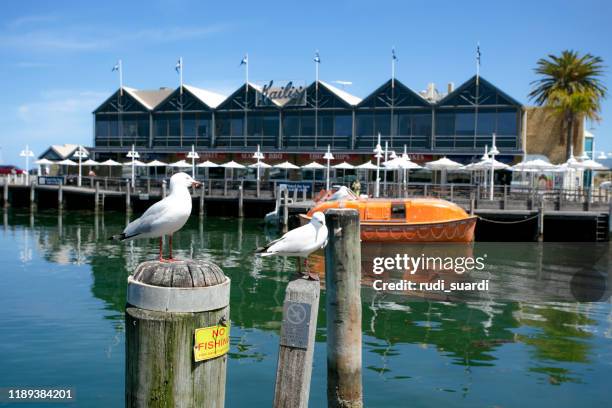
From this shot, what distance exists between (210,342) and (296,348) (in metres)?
1.74

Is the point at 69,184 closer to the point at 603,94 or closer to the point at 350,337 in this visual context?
the point at 603,94

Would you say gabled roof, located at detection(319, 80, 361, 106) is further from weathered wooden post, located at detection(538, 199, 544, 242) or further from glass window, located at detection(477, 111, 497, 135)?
weathered wooden post, located at detection(538, 199, 544, 242)

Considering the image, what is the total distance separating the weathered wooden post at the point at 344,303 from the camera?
6031mm

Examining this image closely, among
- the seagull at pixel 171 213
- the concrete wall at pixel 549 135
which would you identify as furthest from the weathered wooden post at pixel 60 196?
the seagull at pixel 171 213

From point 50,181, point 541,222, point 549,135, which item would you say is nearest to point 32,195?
point 50,181

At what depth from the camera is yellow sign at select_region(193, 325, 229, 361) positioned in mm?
3434

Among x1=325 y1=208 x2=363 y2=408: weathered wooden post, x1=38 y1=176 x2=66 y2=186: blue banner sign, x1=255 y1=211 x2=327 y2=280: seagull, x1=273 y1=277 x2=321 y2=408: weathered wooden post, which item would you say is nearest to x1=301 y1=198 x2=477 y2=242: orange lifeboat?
x1=255 y1=211 x2=327 y2=280: seagull

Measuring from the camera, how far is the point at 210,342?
3.48 m

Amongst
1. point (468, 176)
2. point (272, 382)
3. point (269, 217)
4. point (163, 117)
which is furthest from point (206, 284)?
point (163, 117)

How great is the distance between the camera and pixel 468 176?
44.1 metres

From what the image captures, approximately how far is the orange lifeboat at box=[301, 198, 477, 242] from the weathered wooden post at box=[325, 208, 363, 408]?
1868cm

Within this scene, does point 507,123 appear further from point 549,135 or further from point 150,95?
point 150,95

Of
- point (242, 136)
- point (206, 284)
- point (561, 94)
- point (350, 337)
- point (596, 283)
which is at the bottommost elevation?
point (596, 283)

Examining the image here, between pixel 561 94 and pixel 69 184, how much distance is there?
3723 centimetres
